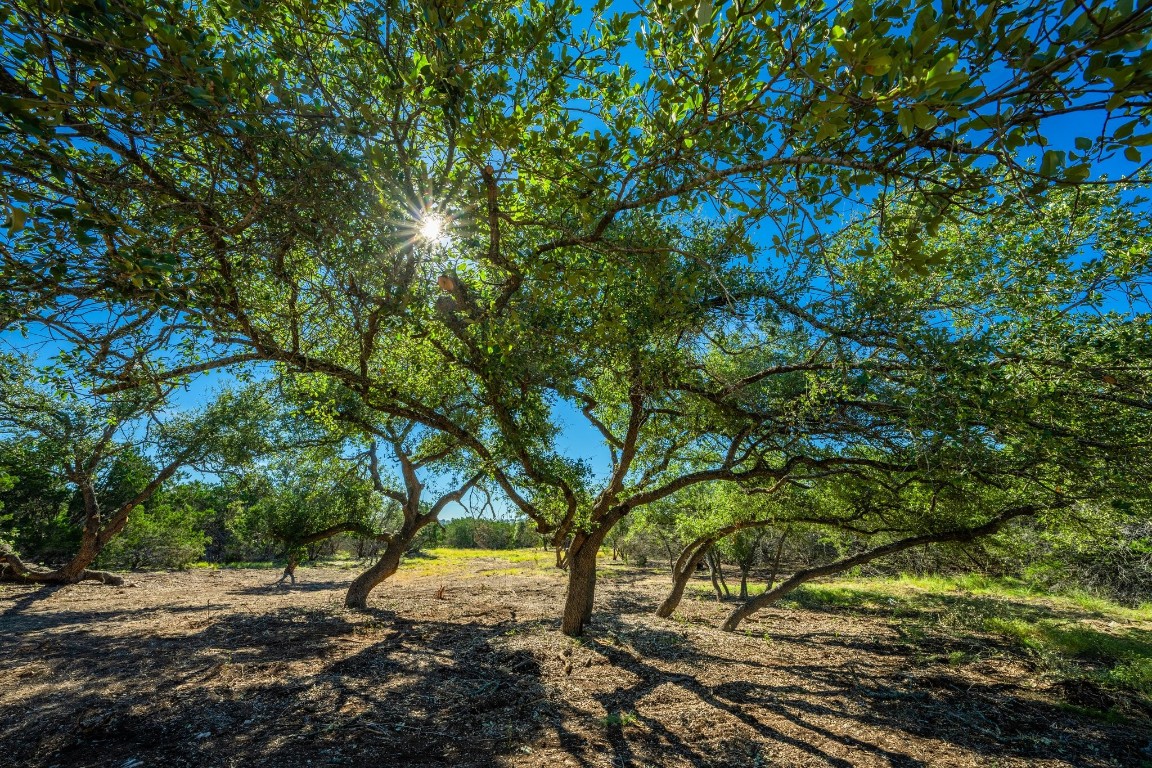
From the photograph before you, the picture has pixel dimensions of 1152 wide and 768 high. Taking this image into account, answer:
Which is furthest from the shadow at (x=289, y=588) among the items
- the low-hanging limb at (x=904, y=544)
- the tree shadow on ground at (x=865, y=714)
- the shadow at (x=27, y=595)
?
the low-hanging limb at (x=904, y=544)

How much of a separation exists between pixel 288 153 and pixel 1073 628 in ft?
64.7

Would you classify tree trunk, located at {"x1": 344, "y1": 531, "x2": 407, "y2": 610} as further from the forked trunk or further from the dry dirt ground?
the forked trunk

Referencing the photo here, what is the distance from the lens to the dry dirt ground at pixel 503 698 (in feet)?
15.2

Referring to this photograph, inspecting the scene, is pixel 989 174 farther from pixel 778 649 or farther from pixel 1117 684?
pixel 1117 684

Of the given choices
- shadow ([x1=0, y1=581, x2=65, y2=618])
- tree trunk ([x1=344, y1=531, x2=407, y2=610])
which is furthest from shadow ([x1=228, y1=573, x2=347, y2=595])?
tree trunk ([x1=344, y1=531, x2=407, y2=610])

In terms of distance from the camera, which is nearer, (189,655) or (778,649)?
(189,655)

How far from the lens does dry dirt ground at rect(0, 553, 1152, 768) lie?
15.2 feet

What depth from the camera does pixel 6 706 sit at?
17.1 ft

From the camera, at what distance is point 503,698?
6.06 m

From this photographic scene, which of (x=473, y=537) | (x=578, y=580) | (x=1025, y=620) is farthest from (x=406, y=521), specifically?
(x=473, y=537)

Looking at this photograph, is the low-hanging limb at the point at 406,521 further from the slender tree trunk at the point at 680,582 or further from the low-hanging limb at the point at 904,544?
the low-hanging limb at the point at 904,544

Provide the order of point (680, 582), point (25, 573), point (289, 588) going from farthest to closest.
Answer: point (289, 588), point (25, 573), point (680, 582)

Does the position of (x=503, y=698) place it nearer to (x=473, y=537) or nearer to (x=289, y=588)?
(x=289, y=588)

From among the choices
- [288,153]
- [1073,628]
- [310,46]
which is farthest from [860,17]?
[1073,628]
